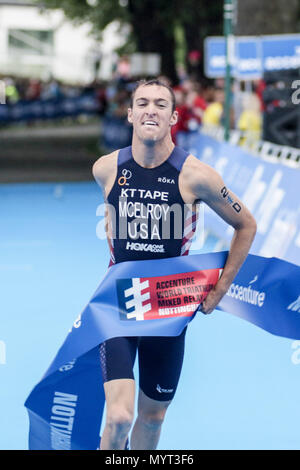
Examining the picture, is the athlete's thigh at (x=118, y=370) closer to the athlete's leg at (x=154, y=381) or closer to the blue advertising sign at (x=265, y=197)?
the athlete's leg at (x=154, y=381)

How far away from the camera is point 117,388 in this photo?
4305mm

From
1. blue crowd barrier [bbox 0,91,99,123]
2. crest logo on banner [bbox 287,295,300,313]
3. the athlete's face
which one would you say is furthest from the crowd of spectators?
blue crowd barrier [bbox 0,91,99,123]

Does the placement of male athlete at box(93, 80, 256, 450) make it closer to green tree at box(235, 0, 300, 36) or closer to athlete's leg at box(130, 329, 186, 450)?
athlete's leg at box(130, 329, 186, 450)

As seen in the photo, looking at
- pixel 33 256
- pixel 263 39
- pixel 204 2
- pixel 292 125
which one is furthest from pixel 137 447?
pixel 204 2

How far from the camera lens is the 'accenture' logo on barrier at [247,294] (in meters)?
5.13

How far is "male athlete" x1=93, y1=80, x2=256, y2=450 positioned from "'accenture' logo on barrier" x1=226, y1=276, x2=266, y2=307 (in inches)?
18.5

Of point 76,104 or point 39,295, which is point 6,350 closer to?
point 39,295

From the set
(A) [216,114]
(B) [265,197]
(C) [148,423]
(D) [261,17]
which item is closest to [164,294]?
(C) [148,423]

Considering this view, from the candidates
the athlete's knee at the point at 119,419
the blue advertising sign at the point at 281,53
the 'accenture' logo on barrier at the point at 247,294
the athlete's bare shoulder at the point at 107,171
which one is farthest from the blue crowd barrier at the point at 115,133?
the athlete's knee at the point at 119,419

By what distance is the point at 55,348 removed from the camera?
7980 mm

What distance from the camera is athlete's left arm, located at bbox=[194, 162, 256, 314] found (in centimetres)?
452

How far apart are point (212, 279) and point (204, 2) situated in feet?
88.8

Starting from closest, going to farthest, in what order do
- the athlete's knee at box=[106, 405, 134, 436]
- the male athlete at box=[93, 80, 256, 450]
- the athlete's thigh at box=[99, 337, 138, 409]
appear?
1. the athlete's knee at box=[106, 405, 134, 436]
2. the athlete's thigh at box=[99, 337, 138, 409]
3. the male athlete at box=[93, 80, 256, 450]

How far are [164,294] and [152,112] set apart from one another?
3.28ft
